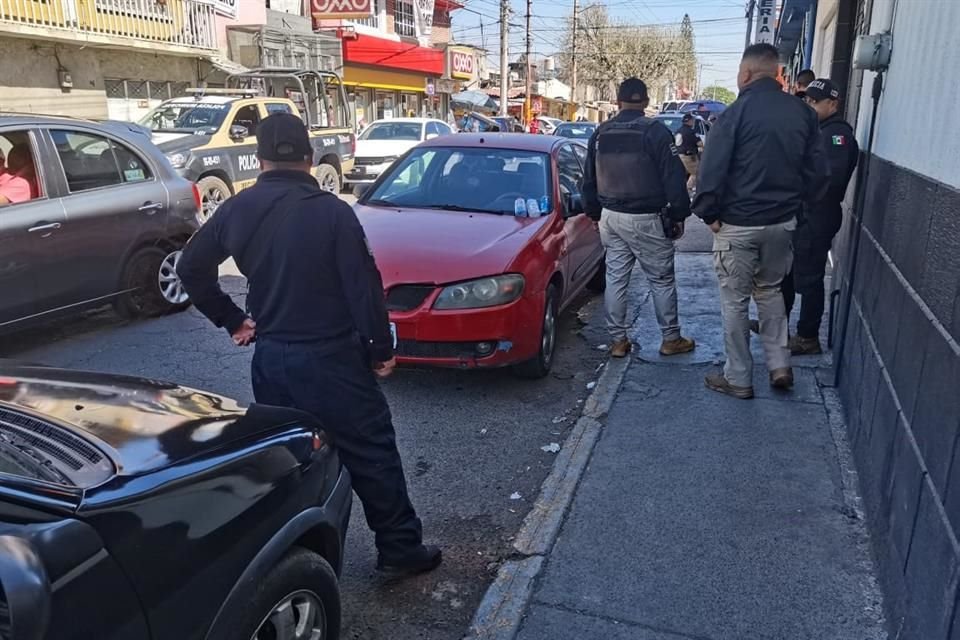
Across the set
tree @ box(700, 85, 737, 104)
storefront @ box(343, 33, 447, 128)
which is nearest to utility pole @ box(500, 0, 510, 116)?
storefront @ box(343, 33, 447, 128)

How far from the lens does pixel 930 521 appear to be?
236 centimetres

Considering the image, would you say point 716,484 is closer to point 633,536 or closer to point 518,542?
point 633,536

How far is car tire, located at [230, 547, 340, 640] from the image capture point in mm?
1980

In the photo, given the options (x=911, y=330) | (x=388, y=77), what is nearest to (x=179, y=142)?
(x=911, y=330)

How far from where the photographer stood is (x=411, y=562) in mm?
3098

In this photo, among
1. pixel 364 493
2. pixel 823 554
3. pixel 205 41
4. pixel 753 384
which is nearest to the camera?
pixel 364 493

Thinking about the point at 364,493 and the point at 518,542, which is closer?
the point at 364,493

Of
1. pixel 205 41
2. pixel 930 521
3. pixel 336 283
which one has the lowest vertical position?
pixel 930 521

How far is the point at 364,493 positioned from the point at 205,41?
19.2 meters

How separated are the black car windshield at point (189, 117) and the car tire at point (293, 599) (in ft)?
35.2

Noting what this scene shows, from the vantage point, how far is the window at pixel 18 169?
5468mm

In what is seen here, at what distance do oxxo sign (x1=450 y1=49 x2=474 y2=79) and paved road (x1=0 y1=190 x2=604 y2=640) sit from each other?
3114 cm

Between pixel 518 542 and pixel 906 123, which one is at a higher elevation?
pixel 906 123

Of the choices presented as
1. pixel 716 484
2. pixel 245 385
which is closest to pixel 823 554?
pixel 716 484
